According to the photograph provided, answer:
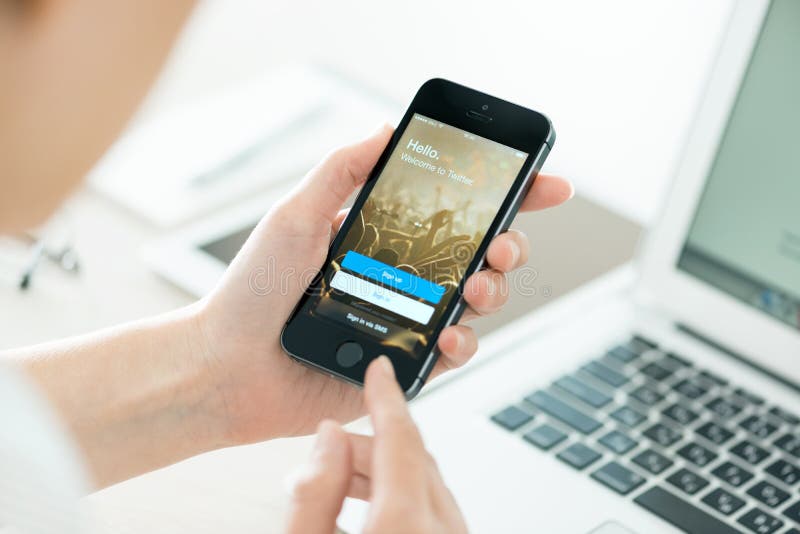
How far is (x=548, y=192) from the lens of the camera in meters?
0.76

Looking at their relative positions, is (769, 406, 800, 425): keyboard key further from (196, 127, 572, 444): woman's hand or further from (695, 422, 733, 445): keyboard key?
(196, 127, 572, 444): woman's hand

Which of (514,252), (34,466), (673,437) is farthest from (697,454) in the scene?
(34,466)

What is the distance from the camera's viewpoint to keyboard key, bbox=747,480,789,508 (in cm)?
78

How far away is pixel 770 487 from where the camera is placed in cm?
79

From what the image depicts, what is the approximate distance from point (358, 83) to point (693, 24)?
0.43 metres

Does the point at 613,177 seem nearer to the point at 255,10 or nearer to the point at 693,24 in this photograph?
the point at 693,24

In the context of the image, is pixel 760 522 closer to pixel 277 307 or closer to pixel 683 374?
pixel 683 374

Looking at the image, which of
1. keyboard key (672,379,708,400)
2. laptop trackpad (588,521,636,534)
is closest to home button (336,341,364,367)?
laptop trackpad (588,521,636,534)

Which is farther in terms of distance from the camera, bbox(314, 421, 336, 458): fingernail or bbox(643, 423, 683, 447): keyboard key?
bbox(643, 423, 683, 447): keyboard key

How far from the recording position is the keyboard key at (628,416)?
2.78 feet

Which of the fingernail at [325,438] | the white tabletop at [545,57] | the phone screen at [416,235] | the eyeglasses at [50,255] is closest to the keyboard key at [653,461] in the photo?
the phone screen at [416,235]

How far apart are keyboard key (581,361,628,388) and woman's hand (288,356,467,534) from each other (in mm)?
328

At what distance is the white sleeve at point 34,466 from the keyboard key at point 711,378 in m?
0.60

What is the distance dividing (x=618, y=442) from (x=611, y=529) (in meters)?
0.10
